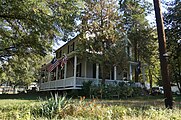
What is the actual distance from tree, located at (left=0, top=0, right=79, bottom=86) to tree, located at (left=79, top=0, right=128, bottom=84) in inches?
159

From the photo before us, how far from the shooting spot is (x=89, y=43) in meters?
19.1

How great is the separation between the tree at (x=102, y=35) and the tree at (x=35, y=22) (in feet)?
13.2

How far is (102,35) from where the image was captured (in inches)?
768

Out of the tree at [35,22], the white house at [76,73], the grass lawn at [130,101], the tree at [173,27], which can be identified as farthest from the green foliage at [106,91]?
the tree at [173,27]

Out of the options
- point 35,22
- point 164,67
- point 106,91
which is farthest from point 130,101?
point 35,22

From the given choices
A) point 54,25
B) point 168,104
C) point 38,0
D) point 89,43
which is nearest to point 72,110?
point 168,104

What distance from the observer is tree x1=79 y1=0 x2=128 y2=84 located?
19.2 m

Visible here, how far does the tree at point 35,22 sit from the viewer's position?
993 centimetres

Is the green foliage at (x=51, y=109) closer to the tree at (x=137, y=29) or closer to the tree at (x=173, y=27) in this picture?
the tree at (x=173, y=27)

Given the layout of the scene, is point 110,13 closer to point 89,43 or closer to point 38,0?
point 89,43

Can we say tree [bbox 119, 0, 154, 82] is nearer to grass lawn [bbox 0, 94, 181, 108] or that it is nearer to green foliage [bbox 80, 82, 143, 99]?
green foliage [bbox 80, 82, 143, 99]

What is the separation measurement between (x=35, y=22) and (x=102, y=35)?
9.09 m

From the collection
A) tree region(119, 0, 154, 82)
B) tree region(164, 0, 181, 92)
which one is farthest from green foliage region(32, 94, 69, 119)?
tree region(119, 0, 154, 82)

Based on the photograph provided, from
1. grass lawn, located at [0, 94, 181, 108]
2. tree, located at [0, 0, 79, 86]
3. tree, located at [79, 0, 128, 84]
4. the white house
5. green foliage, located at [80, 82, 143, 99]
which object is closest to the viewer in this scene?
tree, located at [0, 0, 79, 86]
